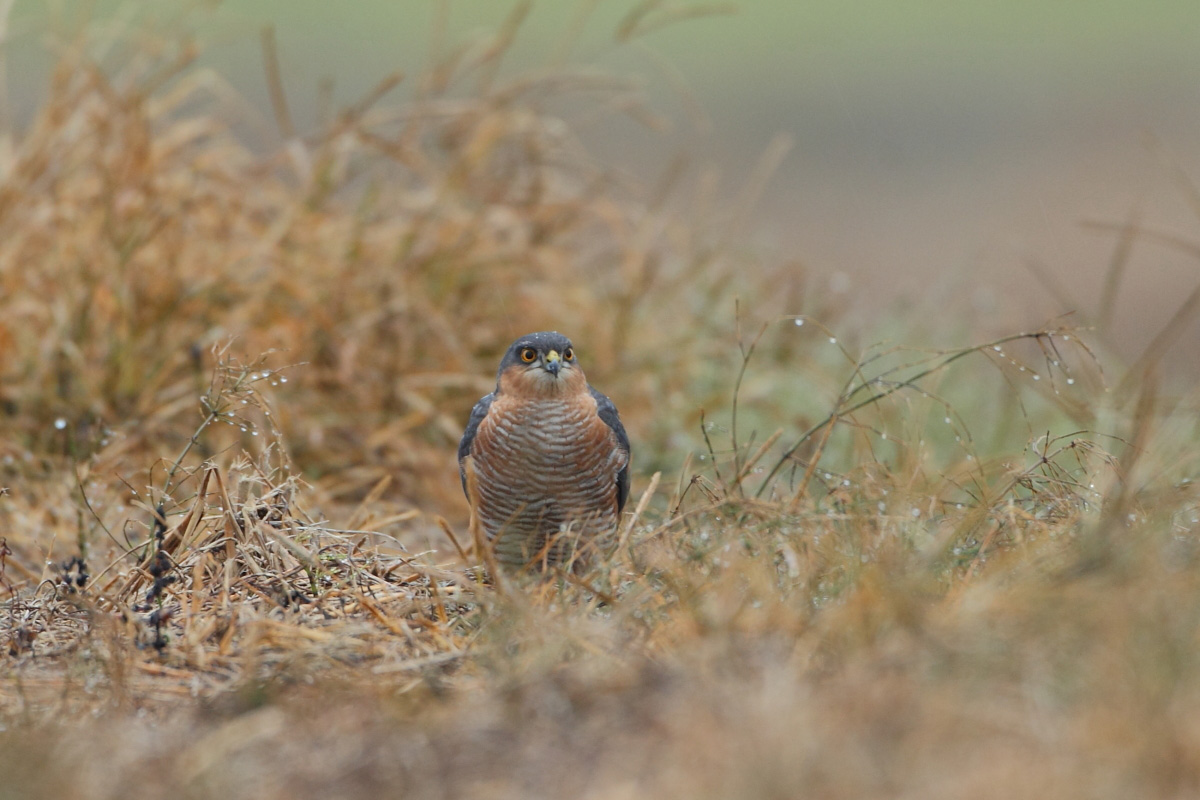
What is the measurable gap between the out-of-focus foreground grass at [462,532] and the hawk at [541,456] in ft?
0.65

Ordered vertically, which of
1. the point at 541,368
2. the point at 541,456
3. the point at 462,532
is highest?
the point at 541,368

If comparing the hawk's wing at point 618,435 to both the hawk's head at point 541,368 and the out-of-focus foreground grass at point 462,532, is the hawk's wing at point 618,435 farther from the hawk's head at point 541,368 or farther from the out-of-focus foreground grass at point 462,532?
the out-of-focus foreground grass at point 462,532

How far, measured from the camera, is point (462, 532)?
4766mm

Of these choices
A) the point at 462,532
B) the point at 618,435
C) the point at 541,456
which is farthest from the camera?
the point at 462,532

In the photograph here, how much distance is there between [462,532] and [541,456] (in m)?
1.47

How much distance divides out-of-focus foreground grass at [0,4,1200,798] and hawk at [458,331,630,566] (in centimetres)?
20

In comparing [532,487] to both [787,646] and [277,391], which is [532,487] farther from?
[277,391]

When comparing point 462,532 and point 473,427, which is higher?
point 473,427

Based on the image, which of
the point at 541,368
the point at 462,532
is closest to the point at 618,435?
the point at 541,368

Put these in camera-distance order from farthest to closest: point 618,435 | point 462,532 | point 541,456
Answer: point 462,532 → point 618,435 → point 541,456

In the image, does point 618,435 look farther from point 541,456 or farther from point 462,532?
point 462,532

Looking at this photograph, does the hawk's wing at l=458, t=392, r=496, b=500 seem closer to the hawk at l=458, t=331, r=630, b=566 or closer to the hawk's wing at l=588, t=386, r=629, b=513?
the hawk at l=458, t=331, r=630, b=566

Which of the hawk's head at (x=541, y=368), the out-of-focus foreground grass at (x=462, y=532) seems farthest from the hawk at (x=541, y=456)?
the out-of-focus foreground grass at (x=462, y=532)

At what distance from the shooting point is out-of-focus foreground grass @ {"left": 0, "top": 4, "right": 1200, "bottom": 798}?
6.08ft
